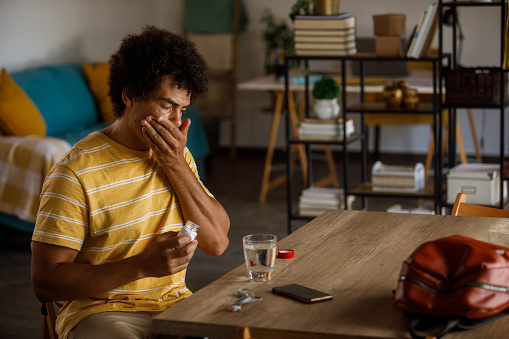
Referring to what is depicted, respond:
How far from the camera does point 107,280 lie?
163 centimetres

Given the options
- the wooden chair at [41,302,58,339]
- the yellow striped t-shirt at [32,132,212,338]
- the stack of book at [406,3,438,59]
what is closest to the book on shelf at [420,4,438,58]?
the stack of book at [406,3,438,59]

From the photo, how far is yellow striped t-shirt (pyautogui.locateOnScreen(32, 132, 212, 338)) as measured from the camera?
167 cm

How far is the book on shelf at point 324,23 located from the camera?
3.71 m

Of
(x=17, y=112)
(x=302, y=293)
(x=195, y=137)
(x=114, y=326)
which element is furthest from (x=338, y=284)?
(x=195, y=137)

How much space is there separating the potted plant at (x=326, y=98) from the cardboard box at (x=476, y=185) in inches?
27.3

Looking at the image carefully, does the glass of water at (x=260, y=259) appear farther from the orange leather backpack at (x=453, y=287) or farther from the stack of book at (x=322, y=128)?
the stack of book at (x=322, y=128)

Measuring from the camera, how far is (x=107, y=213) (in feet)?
5.74

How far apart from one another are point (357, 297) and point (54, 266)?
2.19 ft

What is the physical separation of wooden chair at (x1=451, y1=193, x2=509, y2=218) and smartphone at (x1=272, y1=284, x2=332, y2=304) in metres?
0.87

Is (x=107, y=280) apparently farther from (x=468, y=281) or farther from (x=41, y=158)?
(x=41, y=158)

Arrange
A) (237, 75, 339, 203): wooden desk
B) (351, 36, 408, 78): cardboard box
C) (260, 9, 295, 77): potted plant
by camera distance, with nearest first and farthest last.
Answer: (237, 75, 339, 203): wooden desk < (351, 36, 408, 78): cardboard box < (260, 9, 295, 77): potted plant

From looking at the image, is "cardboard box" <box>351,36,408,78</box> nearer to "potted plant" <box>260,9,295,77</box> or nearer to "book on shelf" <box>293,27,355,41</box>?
"potted plant" <box>260,9,295,77</box>

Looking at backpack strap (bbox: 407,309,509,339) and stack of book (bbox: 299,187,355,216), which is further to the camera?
stack of book (bbox: 299,187,355,216)

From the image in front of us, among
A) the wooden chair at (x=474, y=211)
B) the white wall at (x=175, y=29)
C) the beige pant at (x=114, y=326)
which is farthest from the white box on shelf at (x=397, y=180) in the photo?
the white wall at (x=175, y=29)
